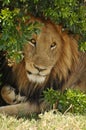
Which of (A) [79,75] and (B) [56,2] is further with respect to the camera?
(A) [79,75]

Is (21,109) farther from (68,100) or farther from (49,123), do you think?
(49,123)

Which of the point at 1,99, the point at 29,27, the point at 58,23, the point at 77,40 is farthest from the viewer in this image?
the point at 1,99

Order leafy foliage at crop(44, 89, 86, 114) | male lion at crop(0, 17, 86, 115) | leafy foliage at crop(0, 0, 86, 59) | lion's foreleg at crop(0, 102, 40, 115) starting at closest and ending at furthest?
leafy foliage at crop(0, 0, 86, 59)
leafy foliage at crop(44, 89, 86, 114)
male lion at crop(0, 17, 86, 115)
lion's foreleg at crop(0, 102, 40, 115)

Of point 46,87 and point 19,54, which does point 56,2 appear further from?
point 46,87

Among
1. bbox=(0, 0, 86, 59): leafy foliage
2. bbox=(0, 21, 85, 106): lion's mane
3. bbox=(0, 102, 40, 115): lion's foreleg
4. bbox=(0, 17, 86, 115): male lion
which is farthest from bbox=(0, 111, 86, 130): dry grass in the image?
bbox=(0, 21, 85, 106): lion's mane

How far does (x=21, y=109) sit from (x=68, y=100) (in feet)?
2.20

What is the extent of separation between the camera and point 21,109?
20.2ft

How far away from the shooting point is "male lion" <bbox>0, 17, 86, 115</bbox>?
573 cm

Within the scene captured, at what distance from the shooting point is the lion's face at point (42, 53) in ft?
18.6

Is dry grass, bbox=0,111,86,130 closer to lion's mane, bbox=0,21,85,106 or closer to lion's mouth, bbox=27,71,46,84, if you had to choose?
lion's mouth, bbox=27,71,46,84

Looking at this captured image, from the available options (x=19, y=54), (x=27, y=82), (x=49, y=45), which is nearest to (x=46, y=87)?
(x=27, y=82)

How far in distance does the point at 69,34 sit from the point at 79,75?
25.0 inches

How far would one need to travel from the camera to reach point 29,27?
5262 mm

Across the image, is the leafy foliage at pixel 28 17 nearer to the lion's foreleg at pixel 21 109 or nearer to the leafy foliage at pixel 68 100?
the leafy foliage at pixel 68 100
